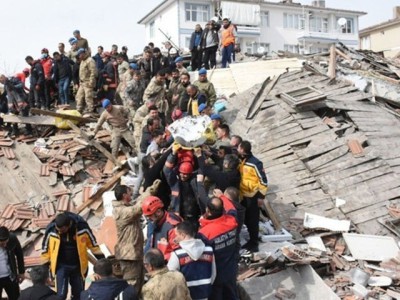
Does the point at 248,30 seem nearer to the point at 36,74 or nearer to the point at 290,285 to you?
the point at 36,74

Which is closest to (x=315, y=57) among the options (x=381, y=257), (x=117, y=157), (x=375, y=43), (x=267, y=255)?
(x=117, y=157)

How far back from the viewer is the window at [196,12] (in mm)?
42156

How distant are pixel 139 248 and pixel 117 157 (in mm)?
5864

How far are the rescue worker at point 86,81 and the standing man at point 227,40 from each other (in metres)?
4.94

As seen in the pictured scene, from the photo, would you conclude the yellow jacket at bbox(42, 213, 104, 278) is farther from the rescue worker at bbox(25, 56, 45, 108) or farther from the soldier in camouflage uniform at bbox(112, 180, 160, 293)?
the rescue worker at bbox(25, 56, 45, 108)

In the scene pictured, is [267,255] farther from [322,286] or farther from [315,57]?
[315,57]

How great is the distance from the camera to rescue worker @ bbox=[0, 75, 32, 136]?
12836mm

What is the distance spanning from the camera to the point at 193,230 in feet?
16.2

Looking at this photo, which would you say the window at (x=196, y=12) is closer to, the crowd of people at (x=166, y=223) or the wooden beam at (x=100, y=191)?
the crowd of people at (x=166, y=223)

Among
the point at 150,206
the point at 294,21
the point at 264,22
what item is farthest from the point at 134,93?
the point at 294,21

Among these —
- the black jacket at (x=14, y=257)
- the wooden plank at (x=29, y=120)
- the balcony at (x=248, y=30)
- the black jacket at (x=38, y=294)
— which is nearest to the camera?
the black jacket at (x=38, y=294)

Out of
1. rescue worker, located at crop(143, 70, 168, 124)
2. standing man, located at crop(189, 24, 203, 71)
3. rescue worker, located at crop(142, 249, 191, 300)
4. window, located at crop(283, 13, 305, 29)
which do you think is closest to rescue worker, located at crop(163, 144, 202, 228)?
rescue worker, located at crop(142, 249, 191, 300)

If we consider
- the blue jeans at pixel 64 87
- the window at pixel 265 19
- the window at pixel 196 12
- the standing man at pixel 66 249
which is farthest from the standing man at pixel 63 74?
the window at pixel 265 19

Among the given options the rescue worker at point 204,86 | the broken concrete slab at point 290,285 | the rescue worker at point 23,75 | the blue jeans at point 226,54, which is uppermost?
the blue jeans at point 226,54
